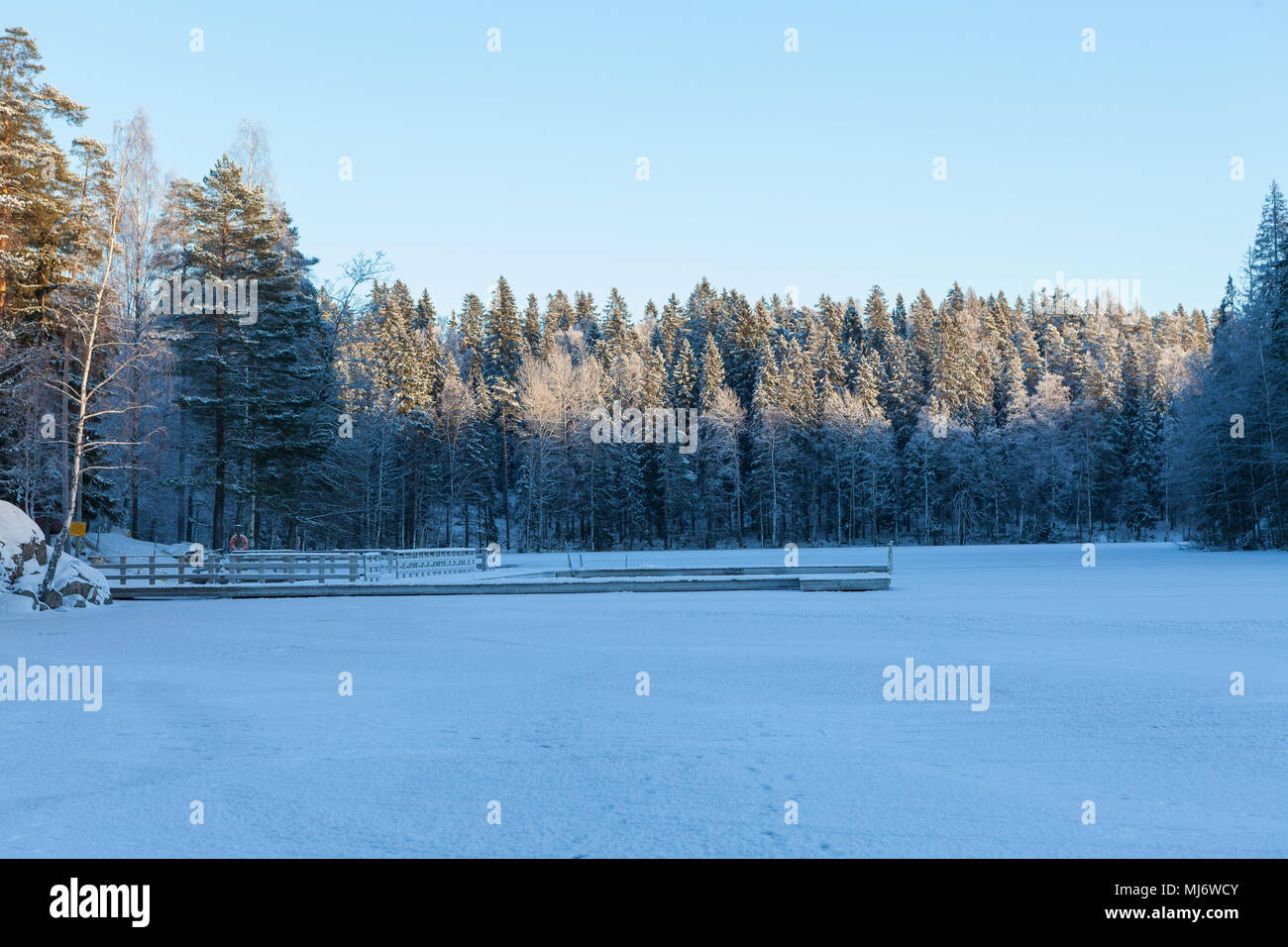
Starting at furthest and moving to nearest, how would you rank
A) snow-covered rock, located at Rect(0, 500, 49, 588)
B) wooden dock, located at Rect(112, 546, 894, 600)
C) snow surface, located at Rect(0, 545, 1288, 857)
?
wooden dock, located at Rect(112, 546, 894, 600) < snow-covered rock, located at Rect(0, 500, 49, 588) < snow surface, located at Rect(0, 545, 1288, 857)

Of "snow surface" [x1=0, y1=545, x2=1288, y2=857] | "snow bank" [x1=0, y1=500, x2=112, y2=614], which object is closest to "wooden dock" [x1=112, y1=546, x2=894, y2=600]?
"snow bank" [x1=0, y1=500, x2=112, y2=614]

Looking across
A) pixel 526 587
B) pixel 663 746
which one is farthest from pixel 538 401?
pixel 663 746

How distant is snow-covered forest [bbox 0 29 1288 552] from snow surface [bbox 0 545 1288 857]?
1410 cm

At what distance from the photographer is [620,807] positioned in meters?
4.73

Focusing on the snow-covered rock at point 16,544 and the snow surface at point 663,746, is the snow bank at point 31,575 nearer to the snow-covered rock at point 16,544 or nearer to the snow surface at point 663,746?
the snow-covered rock at point 16,544

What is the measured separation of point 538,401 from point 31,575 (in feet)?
145

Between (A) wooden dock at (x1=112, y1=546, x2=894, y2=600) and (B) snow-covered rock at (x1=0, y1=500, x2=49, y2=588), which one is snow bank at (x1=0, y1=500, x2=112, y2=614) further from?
(A) wooden dock at (x1=112, y1=546, x2=894, y2=600)

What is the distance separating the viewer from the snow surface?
434cm

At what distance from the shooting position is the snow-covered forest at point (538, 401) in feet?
94.6

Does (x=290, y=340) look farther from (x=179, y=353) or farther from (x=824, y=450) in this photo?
Result: (x=824, y=450)

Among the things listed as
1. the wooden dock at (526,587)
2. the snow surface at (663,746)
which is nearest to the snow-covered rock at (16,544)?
the wooden dock at (526,587)

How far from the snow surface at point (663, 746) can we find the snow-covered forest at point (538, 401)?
14.1 meters
